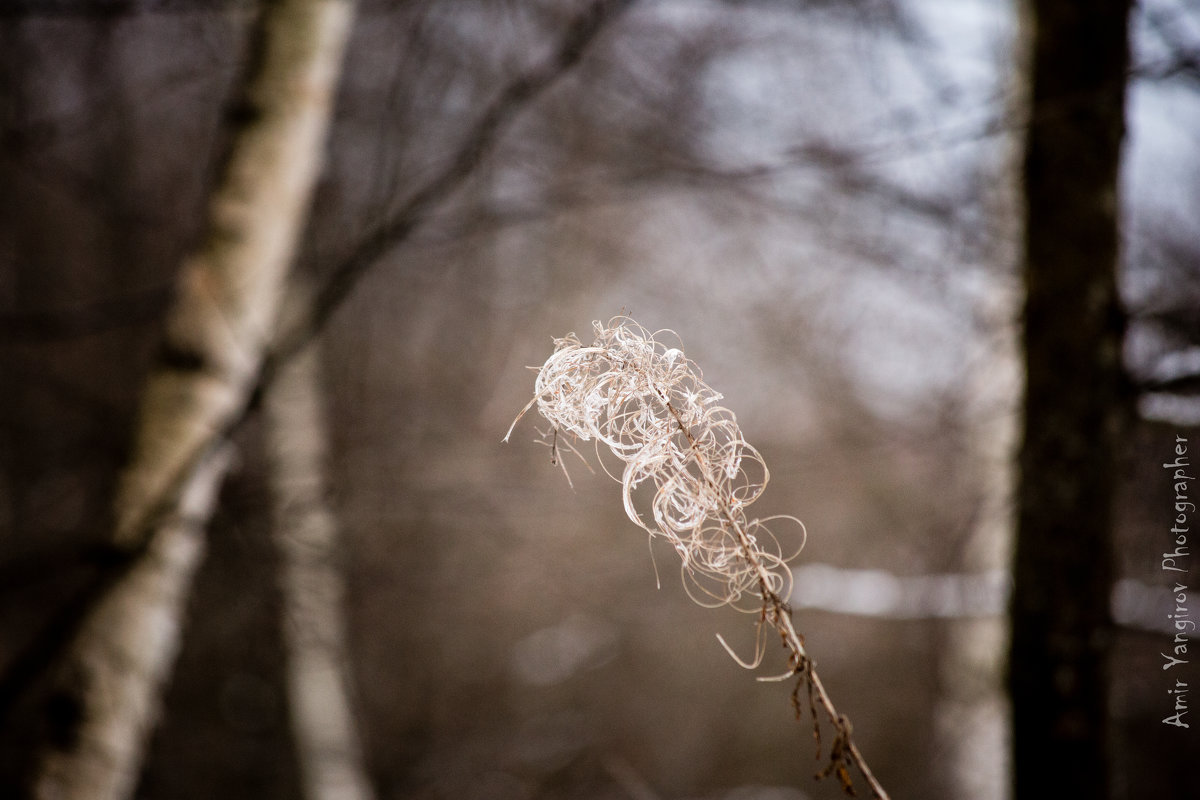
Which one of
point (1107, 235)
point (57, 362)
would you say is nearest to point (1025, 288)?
point (1107, 235)

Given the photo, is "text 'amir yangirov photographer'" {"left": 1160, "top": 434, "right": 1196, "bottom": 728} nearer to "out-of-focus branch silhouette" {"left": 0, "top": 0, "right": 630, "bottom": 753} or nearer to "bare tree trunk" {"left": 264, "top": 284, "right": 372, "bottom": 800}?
"out-of-focus branch silhouette" {"left": 0, "top": 0, "right": 630, "bottom": 753}

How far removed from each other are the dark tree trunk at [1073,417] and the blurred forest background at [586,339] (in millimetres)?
82

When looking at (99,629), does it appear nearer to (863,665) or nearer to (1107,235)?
(1107,235)

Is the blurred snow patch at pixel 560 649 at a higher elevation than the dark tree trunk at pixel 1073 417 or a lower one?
lower

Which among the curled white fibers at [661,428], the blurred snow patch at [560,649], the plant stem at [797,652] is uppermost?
the curled white fibers at [661,428]

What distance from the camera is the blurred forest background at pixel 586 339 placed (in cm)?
173

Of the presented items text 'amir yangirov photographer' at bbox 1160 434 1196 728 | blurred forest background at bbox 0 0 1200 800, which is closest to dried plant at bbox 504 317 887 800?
blurred forest background at bbox 0 0 1200 800

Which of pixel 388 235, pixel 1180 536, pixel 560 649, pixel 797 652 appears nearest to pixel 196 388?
pixel 388 235

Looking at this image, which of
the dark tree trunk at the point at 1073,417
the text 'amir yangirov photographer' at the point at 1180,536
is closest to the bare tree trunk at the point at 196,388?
the dark tree trunk at the point at 1073,417

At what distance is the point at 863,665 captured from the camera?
6.45 metres

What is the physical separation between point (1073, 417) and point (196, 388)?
77.5 inches

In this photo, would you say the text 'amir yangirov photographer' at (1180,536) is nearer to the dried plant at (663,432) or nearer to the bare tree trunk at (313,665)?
the dried plant at (663,432)

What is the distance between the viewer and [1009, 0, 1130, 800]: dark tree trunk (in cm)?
137

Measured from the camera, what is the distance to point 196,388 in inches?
60.3
